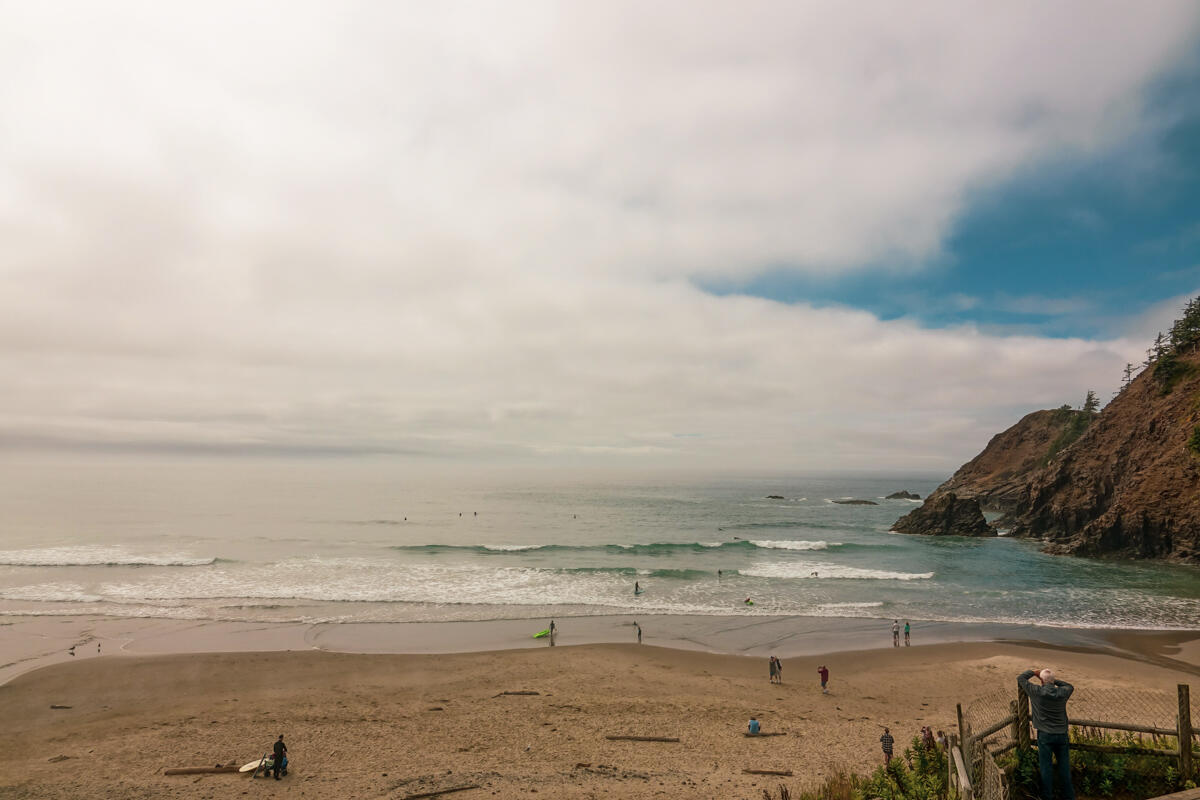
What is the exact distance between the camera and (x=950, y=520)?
7119 centimetres

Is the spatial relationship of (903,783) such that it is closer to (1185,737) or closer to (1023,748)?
(1023,748)

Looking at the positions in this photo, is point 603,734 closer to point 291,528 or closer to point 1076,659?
point 1076,659

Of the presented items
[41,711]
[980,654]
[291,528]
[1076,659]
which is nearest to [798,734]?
[980,654]

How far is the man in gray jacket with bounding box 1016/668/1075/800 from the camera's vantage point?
25.7ft

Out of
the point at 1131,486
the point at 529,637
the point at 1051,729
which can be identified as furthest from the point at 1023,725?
the point at 1131,486

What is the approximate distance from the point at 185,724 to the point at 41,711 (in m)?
6.31

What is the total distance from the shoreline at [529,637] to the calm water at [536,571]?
1.96 metres

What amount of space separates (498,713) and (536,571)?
95.2ft

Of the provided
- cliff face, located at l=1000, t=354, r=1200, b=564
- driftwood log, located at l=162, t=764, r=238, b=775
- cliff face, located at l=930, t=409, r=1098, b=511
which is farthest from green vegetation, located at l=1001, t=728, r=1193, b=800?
cliff face, located at l=930, t=409, r=1098, b=511

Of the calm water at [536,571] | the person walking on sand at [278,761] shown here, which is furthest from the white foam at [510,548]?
the person walking on sand at [278,761]

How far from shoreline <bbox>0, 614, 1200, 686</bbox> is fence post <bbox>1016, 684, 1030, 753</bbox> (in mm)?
19474

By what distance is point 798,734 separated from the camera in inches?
711

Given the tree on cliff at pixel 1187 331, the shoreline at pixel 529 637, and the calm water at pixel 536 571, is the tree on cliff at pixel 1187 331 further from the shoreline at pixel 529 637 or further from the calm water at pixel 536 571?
the shoreline at pixel 529 637

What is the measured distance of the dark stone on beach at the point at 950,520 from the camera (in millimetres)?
70062
